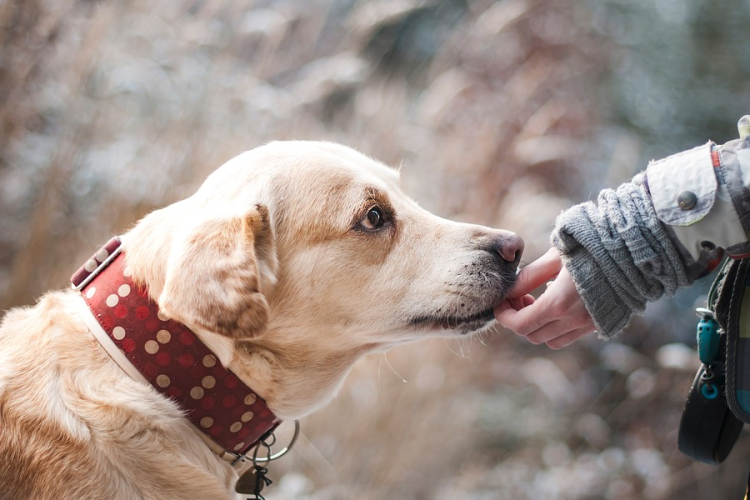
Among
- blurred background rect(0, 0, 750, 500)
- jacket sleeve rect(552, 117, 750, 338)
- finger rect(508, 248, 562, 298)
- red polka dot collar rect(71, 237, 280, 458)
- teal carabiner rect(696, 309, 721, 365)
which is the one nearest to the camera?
jacket sleeve rect(552, 117, 750, 338)

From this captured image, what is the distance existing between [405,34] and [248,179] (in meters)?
3.39

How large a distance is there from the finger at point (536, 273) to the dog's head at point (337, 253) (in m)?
0.04

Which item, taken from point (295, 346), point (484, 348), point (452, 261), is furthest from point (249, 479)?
point (484, 348)

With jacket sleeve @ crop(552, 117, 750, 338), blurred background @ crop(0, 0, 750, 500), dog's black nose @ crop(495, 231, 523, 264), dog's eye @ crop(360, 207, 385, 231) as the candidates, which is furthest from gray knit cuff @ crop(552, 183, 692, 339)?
blurred background @ crop(0, 0, 750, 500)

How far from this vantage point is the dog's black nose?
1951 mm

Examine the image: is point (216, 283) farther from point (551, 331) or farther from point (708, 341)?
point (708, 341)

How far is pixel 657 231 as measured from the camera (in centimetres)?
156

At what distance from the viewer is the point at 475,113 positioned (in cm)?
423

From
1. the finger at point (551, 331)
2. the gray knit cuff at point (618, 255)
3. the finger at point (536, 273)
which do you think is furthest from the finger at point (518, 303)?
the gray knit cuff at point (618, 255)

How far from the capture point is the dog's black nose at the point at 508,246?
195 cm

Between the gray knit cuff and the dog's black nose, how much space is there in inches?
10.7

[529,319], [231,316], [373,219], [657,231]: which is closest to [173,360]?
[231,316]

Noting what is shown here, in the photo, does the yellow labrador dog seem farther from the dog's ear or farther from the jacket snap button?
the jacket snap button

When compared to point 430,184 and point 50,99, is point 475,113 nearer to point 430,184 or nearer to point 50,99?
point 430,184
